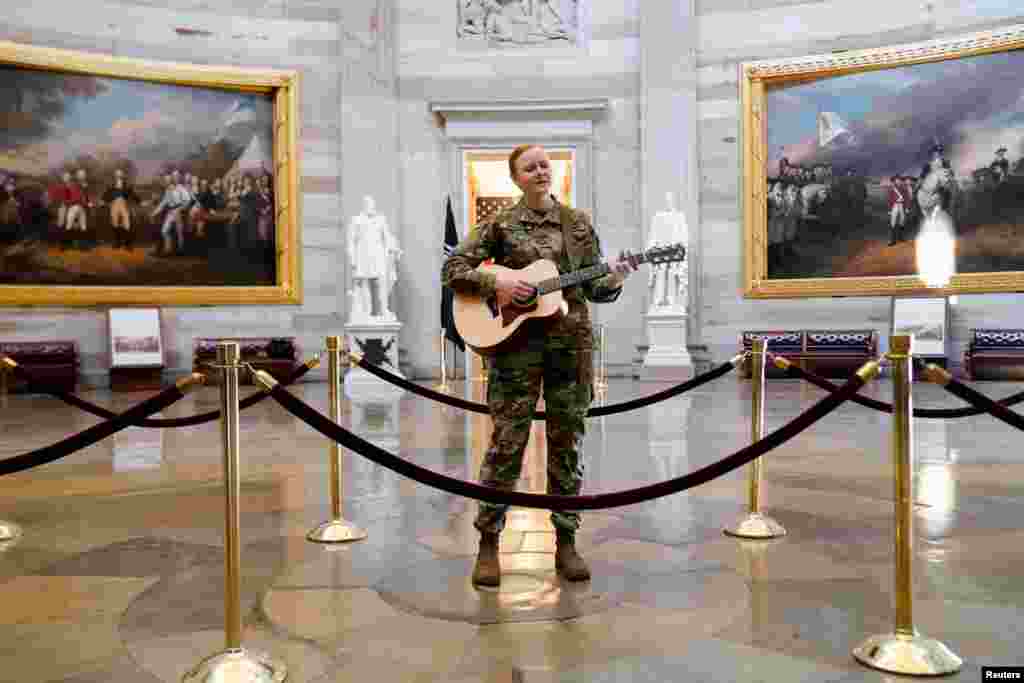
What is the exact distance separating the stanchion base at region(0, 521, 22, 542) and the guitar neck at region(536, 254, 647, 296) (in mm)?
3769

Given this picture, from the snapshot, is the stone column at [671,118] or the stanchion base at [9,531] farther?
the stone column at [671,118]

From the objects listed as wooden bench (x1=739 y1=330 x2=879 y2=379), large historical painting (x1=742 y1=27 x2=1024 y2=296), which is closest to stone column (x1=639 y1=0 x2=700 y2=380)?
large historical painting (x1=742 y1=27 x2=1024 y2=296)

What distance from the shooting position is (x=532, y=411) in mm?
4230

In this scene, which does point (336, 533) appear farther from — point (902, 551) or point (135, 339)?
point (135, 339)

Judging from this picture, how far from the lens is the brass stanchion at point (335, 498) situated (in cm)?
517

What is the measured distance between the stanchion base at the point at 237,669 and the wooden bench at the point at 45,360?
14.2 m

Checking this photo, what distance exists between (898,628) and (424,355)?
610 inches

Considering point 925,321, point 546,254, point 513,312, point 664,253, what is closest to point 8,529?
point 513,312

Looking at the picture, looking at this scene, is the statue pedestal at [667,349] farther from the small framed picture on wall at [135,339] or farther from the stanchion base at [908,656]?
the stanchion base at [908,656]

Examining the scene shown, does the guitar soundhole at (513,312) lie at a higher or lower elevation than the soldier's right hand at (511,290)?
lower

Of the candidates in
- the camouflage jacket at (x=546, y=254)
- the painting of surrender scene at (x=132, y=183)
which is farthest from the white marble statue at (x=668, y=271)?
the camouflage jacket at (x=546, y=254)

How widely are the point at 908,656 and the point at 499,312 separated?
221 centimetres

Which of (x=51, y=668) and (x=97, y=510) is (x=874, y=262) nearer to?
(x=97, y=510)

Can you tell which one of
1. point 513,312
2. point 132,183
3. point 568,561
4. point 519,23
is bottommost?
point 568,561
